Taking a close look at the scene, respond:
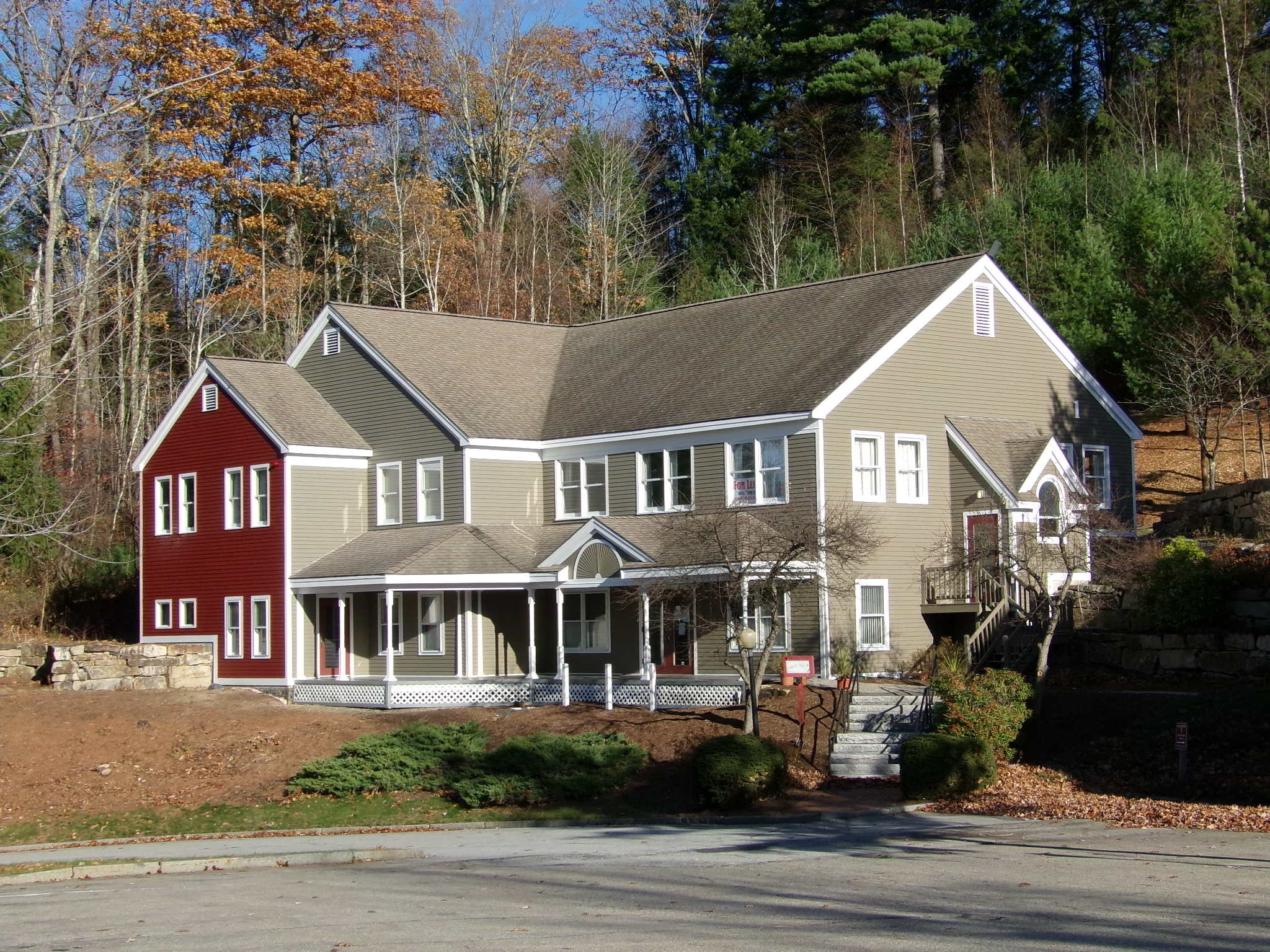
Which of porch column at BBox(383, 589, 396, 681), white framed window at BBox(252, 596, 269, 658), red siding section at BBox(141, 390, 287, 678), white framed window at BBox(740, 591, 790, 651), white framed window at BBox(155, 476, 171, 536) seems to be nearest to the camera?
white framed window at BBox(740, 591, 790, 651)

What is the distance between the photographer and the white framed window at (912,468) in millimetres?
33375

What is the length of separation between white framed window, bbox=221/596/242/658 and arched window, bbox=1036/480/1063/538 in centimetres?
2073

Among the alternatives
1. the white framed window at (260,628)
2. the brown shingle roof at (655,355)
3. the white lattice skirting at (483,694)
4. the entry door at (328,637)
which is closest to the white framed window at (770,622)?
the white lattice skirting at (483,694)

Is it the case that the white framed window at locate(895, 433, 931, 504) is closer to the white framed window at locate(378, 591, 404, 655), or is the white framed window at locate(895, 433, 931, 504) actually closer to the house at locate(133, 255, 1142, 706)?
the house at locate(133, 255, 1142, 706)

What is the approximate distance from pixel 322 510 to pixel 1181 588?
2149cm

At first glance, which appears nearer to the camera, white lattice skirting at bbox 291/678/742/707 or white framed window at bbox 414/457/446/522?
white lattice skirting at bbox 291/678/742/707

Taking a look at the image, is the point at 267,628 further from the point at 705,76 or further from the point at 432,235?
the point at 705,76

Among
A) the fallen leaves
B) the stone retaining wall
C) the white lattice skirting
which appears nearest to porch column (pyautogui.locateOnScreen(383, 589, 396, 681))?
the white lattice skirting

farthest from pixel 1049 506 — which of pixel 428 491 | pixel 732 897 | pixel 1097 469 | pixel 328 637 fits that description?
pixel 732 897

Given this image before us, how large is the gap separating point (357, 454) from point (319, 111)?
21.4 metres

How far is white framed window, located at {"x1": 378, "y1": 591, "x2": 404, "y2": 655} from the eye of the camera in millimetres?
37500

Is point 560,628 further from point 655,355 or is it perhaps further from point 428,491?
point 655,355

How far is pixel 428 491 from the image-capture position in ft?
125

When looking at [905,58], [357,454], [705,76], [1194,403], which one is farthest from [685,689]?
[705,76]
